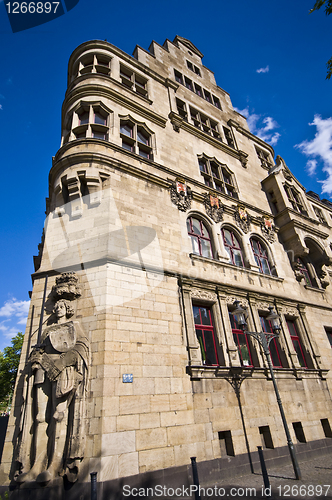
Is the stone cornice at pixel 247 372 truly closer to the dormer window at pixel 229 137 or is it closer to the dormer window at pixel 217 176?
the dormer window at pixel 217 176

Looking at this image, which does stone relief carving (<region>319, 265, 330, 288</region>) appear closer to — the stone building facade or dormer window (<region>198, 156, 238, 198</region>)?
the stone building facade

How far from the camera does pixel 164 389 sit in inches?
340

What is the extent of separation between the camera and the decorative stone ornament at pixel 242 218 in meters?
16.0

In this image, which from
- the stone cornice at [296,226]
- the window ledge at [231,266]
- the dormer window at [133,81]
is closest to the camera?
the window ledge at [231,266]

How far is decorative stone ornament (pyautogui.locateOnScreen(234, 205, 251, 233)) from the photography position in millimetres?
16031

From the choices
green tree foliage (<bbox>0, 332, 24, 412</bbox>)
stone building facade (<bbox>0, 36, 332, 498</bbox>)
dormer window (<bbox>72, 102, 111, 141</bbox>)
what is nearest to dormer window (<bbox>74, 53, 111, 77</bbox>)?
stone building facade (<bbox>0, 36, 332, 498</bbox>)

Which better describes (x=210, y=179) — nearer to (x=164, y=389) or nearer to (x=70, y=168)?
(x=70, y=168)

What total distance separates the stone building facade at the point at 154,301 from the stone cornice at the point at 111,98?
0.23ft

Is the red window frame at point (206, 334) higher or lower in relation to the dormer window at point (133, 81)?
lower

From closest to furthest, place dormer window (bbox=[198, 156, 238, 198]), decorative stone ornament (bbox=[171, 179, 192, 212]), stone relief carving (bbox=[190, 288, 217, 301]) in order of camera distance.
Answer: stone relief carving (bbox=[190, 288, 217, 301]) → decorative stone ornament (bbox=[171, 179, 192, 212]) → dormer window (bbox=[198, 156, 238, 198])

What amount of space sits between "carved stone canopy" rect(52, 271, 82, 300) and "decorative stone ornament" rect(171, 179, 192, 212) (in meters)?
6.42

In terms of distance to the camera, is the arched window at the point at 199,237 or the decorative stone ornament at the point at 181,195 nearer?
the arched window at the point at 199,237

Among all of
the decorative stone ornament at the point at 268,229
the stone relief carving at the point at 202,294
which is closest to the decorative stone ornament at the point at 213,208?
the decorative stone ornament at the point at 268,229

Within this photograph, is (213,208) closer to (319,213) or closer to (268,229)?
(268,229)
